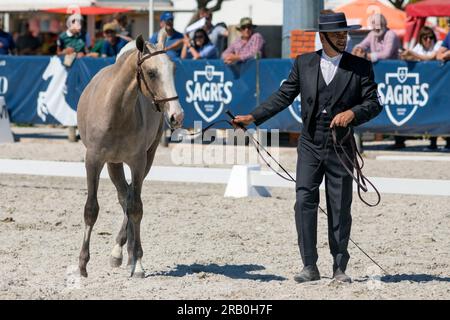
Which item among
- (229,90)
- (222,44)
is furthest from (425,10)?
(229,90)

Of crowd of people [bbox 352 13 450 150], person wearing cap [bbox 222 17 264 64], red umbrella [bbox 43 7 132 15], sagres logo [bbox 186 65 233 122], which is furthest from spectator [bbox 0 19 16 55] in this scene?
crowd of people [bbox 352 13 450 150]

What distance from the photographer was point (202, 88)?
663 inches

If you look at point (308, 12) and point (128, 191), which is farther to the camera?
point (308, 12)

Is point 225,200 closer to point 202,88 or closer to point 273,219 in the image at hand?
point 273,219

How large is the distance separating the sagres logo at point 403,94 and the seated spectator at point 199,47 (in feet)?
11.0

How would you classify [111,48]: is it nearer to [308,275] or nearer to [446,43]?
[446,43]

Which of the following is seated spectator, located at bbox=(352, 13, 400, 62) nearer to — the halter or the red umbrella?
the halter

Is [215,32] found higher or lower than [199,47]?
higher

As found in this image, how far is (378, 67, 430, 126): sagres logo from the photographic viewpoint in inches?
615

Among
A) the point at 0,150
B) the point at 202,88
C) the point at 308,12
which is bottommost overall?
the point at 0,150

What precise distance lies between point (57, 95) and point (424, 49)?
6.45 meters

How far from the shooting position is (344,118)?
7250 millimetres

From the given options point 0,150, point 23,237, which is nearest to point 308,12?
point 0,150

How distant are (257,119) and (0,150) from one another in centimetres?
1041
